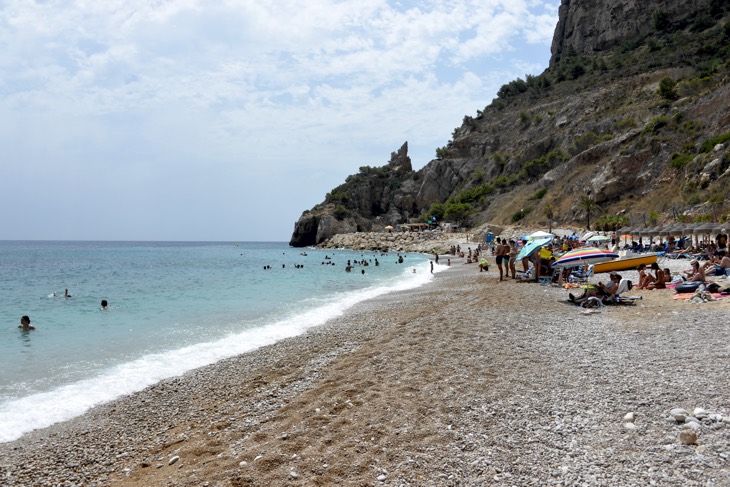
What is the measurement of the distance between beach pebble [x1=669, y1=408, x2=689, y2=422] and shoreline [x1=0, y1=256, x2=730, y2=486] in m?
0.12

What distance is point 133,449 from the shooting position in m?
5.53

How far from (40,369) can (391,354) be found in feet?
23.9

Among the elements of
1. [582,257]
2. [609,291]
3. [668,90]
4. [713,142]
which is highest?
[668,90]

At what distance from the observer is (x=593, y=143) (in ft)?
201

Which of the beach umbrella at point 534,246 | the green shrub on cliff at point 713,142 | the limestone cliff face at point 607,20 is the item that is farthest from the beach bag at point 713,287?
the limestone cliff face at point 607,20

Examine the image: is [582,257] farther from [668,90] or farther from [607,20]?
[607,20]

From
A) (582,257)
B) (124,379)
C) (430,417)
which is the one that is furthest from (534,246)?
(124,379)

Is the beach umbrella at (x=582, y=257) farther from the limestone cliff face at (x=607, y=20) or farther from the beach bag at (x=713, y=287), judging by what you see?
the limestone cliff face at (x=607, y=20)

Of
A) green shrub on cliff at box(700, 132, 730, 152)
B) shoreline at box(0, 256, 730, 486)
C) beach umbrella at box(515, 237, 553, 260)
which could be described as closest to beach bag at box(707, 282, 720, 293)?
shoreline at box(0, 256, 730, 486)

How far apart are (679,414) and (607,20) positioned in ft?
376

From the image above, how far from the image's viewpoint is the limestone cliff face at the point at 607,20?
85.2 metres

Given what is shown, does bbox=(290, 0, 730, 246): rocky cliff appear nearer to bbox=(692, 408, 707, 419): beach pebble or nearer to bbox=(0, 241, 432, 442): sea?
bbox=(0, 241, 432, 442): sea

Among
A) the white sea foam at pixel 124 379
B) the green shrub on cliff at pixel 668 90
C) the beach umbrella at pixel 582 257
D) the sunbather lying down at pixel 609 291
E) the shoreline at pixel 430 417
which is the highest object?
the green shrub on cliff at pixel 668 90

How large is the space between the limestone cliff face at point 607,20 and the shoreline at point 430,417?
101 meters
